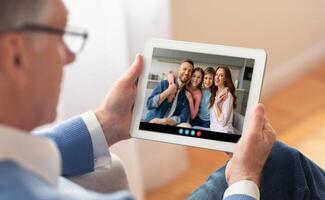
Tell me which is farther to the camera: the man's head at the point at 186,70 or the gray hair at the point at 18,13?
the man's head at the point at 186,70

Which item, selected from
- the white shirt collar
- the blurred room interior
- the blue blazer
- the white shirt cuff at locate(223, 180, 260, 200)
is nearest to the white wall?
the blurred room interior

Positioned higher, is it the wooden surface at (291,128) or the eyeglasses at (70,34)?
the eyeglasses at (70,34)

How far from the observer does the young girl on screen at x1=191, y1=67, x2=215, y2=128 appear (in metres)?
1.27

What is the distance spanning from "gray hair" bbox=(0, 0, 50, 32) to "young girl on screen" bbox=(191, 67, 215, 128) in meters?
0.49

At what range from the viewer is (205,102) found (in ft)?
4.19

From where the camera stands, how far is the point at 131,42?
1.88 meters

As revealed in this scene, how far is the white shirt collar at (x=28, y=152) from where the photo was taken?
873 millimetres

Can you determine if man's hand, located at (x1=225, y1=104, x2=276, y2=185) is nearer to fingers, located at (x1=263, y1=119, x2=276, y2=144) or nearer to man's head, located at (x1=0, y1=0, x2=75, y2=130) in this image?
fingers, located at (x1=263, y1=119, x2=276, y2=144)

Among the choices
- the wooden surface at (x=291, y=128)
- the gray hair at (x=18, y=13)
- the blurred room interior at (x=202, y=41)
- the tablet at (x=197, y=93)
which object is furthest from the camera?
the wooden surface at (x=291, y=128)

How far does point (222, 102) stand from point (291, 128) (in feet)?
3.54

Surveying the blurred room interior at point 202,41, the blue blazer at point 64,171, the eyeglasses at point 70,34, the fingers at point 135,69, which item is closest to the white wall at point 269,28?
the blurred room interior at point 202,41

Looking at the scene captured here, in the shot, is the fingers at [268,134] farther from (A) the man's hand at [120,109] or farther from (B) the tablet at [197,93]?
(A) the man's hand at [120,109]

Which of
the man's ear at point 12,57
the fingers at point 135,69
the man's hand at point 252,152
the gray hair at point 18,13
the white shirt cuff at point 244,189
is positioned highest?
the gray hair at point 18,13

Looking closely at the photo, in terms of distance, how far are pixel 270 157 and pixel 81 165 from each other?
37cm
